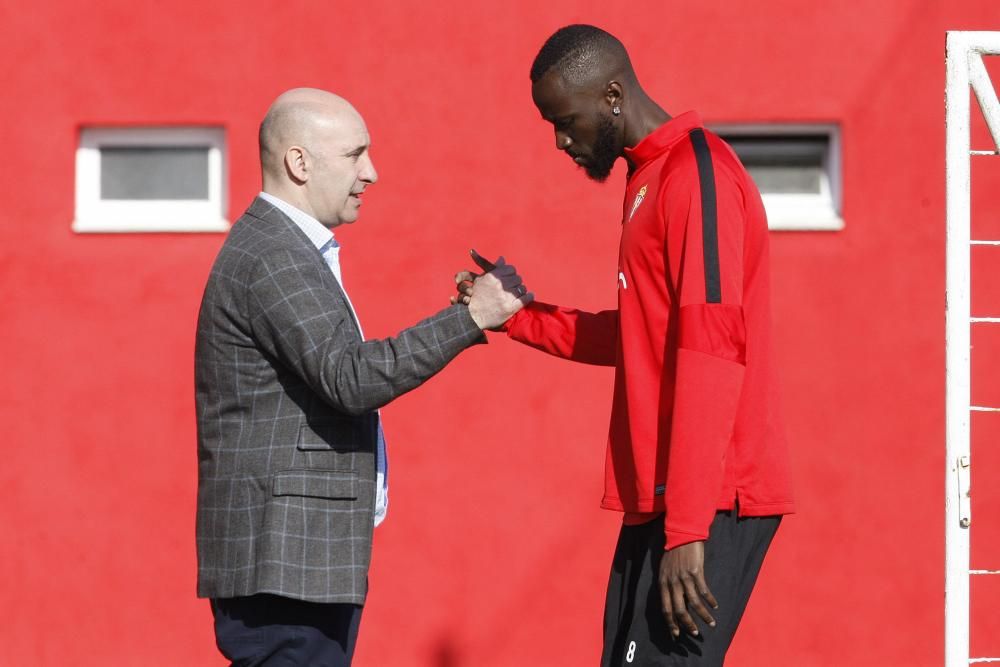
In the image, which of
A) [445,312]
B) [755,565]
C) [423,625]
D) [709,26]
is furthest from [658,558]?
[709,26]

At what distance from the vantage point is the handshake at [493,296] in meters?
3.32

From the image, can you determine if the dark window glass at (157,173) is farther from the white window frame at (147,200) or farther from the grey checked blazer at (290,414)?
the grey checked blazer at (290,414)

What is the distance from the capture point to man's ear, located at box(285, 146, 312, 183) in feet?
11.1

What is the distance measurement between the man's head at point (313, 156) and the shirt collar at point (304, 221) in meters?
0.03

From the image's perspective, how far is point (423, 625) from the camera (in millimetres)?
5305

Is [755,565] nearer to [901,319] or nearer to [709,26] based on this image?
[901,319]

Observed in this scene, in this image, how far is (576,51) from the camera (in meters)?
3.09

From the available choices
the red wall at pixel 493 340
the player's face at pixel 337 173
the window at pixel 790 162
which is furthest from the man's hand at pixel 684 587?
the window at pixel 790 162

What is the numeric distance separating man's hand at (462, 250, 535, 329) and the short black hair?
20.6 inches

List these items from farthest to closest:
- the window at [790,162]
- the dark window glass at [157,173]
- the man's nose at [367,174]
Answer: the dark window glass at [157,173], the window at [790,162], the man's nose at [367,174]

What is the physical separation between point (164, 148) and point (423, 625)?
6.84ft

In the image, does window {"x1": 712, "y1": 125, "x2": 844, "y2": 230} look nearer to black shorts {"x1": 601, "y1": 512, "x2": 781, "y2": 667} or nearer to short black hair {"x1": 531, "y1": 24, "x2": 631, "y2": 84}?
short black hair {"x1": 531, "y1": 24, "x2": 631, "y2": 84}

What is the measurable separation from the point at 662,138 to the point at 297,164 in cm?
91

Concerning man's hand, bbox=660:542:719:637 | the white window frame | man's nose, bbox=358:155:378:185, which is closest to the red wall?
the white window frame
